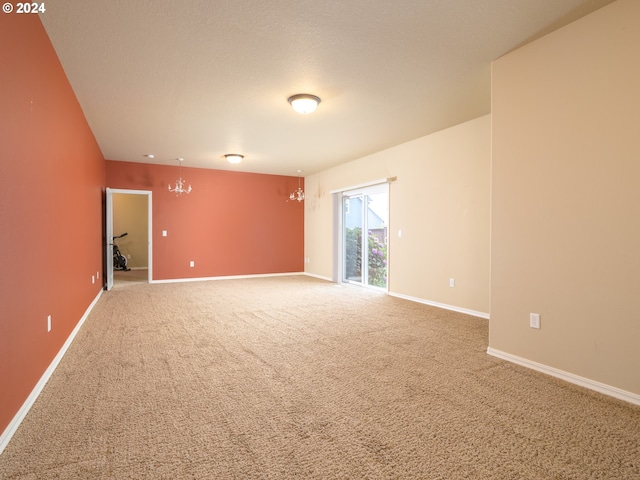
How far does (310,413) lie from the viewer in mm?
2119

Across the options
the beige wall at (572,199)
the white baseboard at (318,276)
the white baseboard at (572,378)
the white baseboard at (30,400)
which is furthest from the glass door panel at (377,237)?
the white baseboard at (30,400)

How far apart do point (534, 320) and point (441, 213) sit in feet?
8.60

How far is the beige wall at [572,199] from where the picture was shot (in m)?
2.31

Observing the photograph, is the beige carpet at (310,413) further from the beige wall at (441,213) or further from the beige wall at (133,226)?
the beige wall at (133,226)

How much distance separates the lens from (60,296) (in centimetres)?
312

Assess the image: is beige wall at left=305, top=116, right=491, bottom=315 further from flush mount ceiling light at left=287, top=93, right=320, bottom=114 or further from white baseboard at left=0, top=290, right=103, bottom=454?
white baseboard at left=0, top=290, right=103, bottom=454

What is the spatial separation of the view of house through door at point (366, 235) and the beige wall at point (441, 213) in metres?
0.39

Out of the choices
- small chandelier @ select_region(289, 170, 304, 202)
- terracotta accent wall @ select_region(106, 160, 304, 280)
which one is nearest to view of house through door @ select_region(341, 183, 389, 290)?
small chandelier @ select_region(289, 170, 304, 202)

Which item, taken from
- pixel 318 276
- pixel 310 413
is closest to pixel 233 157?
pixel 318 276

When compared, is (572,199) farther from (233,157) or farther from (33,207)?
(233,157)

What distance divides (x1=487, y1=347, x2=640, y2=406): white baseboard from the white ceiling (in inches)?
102

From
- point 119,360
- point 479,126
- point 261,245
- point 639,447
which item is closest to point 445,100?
point 479,126

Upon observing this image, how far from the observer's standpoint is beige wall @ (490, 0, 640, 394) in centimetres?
231

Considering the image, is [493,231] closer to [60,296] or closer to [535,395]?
[535,395]
